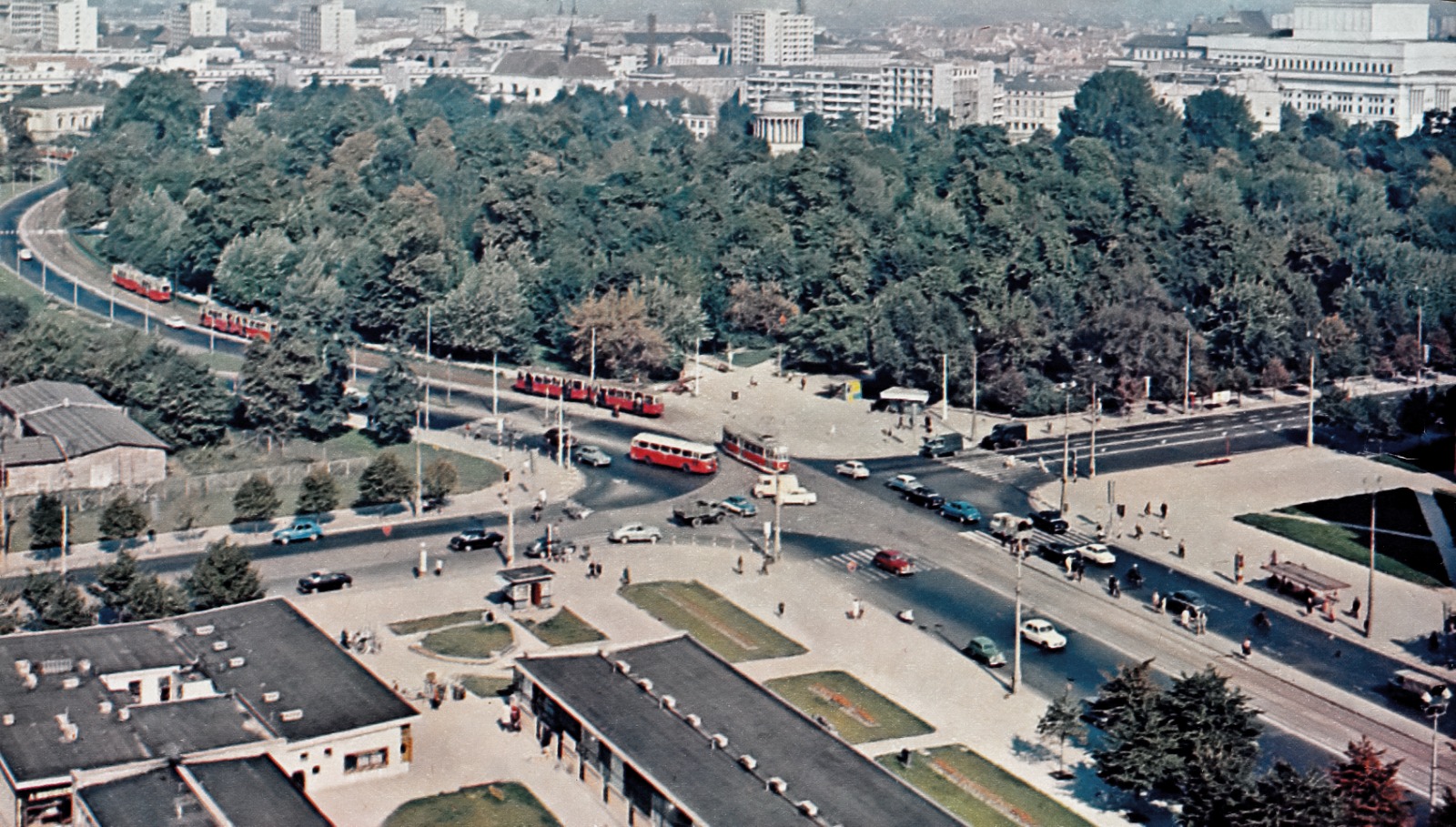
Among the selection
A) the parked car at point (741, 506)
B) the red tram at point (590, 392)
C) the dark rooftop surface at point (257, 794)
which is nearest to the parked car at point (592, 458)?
the red tram at point (590, 392)

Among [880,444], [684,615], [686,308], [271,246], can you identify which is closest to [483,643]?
[684,615]

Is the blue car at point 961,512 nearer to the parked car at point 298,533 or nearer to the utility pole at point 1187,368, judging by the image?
the utility pole at point 1187,368

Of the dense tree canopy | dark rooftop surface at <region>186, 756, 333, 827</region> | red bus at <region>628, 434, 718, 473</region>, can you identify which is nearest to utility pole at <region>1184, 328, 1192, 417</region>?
the dense tree canopy

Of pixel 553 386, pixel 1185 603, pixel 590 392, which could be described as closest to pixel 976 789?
pixel 1185 603

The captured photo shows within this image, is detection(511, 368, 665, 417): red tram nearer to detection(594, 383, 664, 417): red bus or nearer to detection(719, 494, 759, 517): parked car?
detection(594, 383, 664, 417): red bus

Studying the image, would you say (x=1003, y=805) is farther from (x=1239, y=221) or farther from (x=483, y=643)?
(x=1239, y=221)
